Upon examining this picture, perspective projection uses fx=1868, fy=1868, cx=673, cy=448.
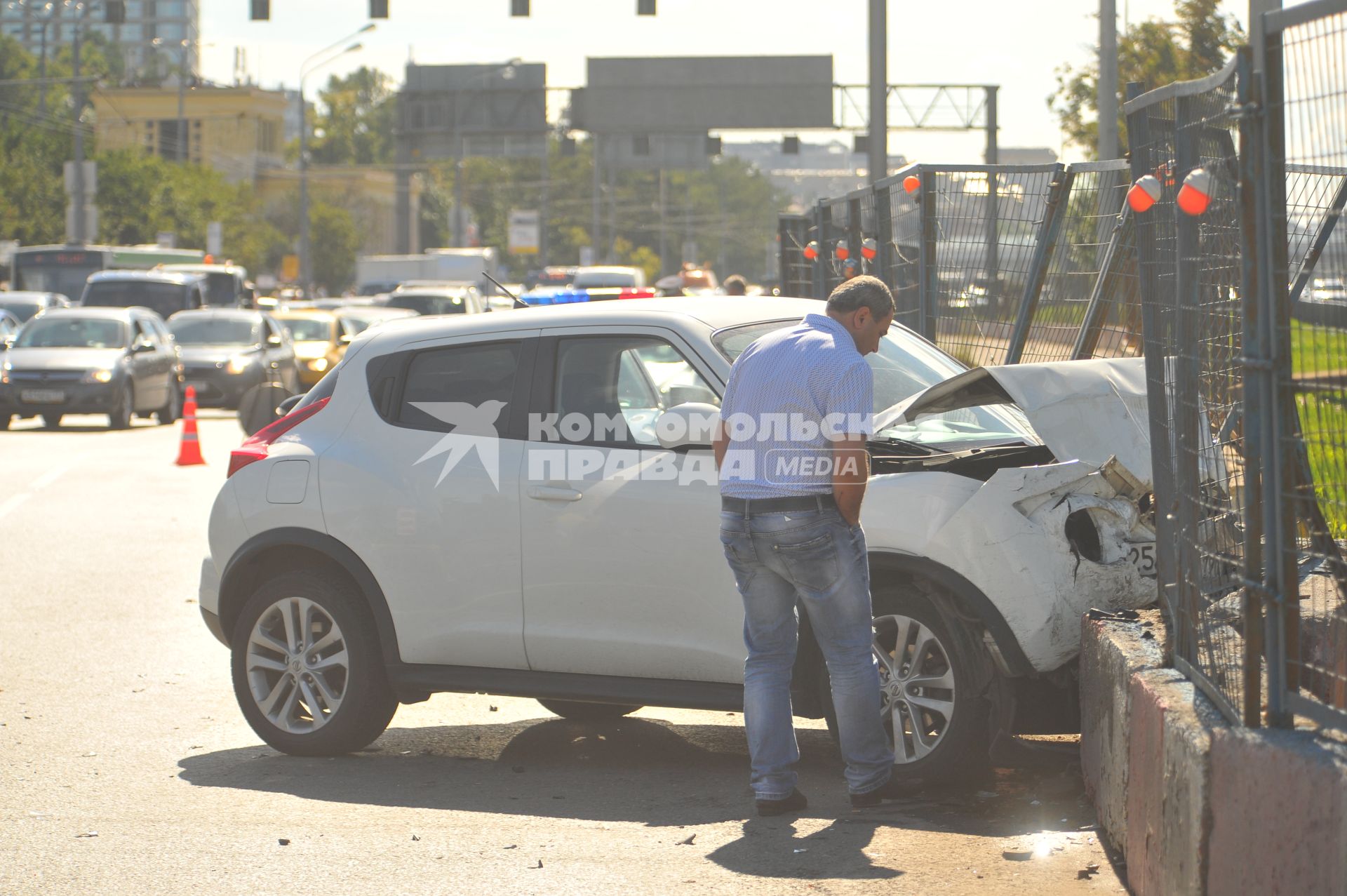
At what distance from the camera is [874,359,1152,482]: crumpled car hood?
Result: 6.21 meters

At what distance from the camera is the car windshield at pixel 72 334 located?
1038 inches

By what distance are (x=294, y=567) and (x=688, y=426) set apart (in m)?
1.88

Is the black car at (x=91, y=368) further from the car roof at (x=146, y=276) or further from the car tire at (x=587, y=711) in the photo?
the car tire at (x=587, y=711)

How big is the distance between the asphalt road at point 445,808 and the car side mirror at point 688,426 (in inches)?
47.7

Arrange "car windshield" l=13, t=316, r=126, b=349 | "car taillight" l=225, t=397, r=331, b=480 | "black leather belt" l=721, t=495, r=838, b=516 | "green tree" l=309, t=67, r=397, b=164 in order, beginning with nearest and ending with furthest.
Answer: "black leather belt" l=721, t=495, r=838, b=516, "car taillight" l=225, t=397, r=331, b=480, "car windshield" l=13, t=316, r=126, b=349, "green tree" l=309, t=67, r=397, b=164

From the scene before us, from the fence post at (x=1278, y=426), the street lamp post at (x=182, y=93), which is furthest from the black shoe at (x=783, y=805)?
the street lamp post at (x=182, y=93)

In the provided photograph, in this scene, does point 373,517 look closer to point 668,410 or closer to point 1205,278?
point 668,410

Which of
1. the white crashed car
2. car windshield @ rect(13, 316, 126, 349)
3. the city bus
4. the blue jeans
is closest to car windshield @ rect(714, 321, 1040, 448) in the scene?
the white crashed car

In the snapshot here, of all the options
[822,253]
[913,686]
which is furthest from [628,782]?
[822,253]

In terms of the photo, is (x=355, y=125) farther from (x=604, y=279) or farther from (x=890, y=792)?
(x=890, y=792)

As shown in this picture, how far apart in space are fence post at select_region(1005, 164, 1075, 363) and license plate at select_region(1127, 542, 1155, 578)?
349 cm

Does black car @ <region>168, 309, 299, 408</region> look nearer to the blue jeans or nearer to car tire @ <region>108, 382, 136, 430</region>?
car tire @ <region>108, 382, 136, 430</region>

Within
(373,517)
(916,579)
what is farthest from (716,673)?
(373,517)

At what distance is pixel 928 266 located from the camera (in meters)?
10.4
